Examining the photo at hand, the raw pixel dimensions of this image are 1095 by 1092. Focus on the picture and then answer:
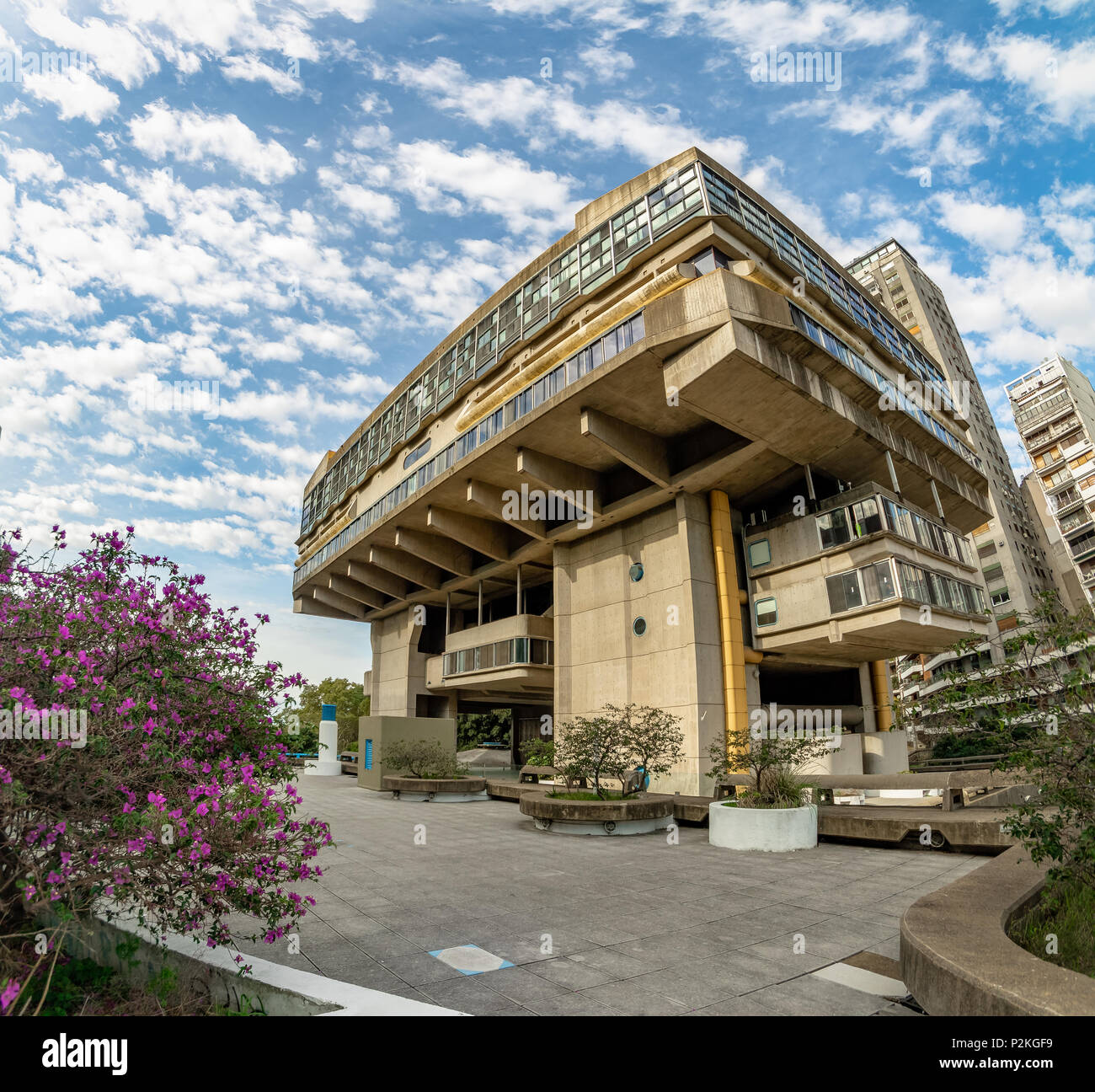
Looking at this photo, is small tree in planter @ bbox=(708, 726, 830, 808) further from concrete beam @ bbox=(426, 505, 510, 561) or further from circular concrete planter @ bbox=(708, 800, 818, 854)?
concrete beam @ bbox=(426, 505, 510, 561)

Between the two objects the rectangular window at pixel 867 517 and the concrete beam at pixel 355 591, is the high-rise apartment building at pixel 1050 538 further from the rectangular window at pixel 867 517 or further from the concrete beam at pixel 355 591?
the concrete beam at pixel 355 591

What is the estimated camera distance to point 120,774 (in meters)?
3.95

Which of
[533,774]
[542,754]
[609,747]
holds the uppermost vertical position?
[609,747]

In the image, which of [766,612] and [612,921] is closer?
[612,921]

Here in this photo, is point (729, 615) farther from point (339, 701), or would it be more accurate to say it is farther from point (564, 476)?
point (339, 701)

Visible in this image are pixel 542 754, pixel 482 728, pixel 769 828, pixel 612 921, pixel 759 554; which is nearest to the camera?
pixel 612 921

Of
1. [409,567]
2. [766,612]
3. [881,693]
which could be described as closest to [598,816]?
[766,612]

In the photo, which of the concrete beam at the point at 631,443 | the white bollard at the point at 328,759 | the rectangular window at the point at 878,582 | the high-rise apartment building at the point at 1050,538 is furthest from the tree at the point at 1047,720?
the high-rise apartment building at the point at 1050,538

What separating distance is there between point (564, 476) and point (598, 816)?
1412cm

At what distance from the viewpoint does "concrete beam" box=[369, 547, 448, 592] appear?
35.6 metres

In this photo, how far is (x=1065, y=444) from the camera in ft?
198

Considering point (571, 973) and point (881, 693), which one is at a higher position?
point (881, 693)

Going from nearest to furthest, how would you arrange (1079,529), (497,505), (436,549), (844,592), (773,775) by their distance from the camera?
(773,775)
(844,592)
(497,505)
(436,549)
(1079,529)

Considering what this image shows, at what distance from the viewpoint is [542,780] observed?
89.0ft
